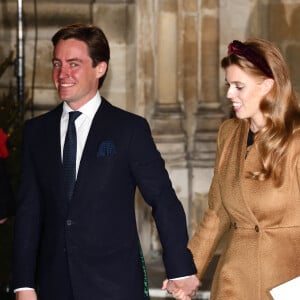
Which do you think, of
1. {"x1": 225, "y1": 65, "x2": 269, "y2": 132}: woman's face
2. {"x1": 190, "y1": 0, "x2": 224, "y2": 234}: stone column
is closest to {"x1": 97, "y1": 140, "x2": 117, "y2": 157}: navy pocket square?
{"x1": 225, "y1": 65, "x2": 269, "y2": 132}: woman's face

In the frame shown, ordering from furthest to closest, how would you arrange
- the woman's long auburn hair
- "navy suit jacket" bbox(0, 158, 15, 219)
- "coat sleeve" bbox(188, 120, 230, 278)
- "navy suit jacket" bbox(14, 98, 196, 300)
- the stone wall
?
1. the stone wall
2. "navy suit jacket" bbox(0, 158, 15, 219)
3. "coat sleeve" bbox(188, 120, 230, 278)
4. the woman's long auburn hair
5. "navy suit jacket" bbox(14, 98, 196, 300)

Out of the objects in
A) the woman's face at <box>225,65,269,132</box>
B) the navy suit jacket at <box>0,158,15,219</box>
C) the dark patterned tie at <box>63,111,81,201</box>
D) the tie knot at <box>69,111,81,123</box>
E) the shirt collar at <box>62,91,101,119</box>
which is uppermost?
the woman's face at <box>225,65,269,132</box>

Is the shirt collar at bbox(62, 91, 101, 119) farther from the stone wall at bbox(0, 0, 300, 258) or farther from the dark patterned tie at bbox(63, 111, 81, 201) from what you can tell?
the stone wall at bbox(0, 0, 300, 258)

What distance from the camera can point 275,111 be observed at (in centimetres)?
548

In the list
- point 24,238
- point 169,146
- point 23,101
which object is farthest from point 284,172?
point 169,146

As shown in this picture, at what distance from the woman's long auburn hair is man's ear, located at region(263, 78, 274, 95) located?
12 millimetres

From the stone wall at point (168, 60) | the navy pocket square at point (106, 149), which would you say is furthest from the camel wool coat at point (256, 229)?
the stone wall at point (168, 60)

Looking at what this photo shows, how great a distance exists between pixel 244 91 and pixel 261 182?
39cm

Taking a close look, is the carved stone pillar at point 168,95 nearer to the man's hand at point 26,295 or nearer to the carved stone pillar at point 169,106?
the carved stone pillar at point 169,106

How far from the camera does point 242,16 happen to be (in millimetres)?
10531

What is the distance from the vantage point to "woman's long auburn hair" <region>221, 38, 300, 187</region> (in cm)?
547

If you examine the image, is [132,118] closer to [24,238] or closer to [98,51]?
[98,51]

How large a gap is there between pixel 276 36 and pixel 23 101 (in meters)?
2.42

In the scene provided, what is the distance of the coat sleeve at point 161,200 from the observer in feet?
17.8
